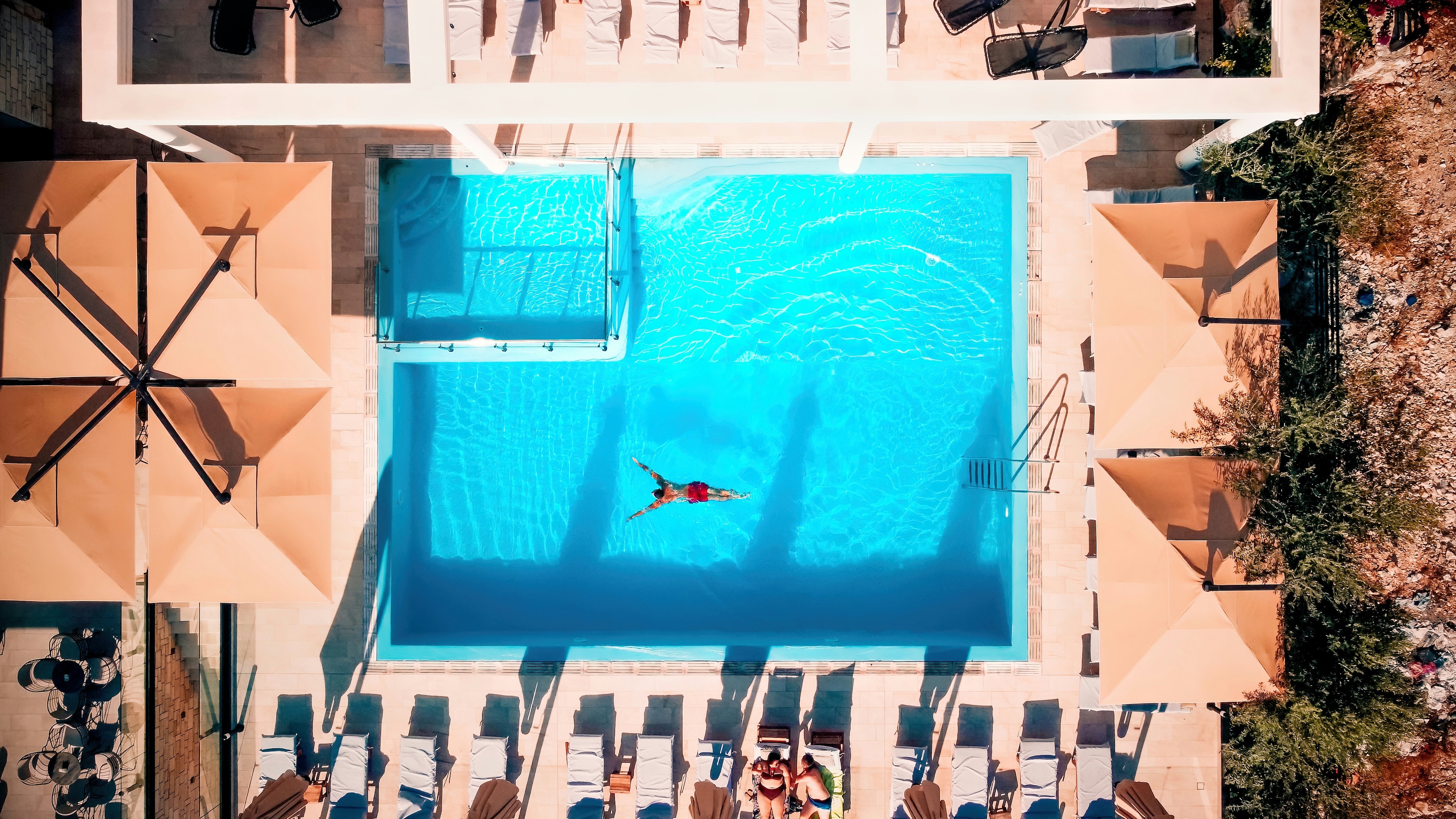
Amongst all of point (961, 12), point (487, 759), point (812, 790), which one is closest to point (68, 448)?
point (487, 759)

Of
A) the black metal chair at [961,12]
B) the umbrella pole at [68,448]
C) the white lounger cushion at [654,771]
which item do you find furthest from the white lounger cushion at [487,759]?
the black metal chair at [961,12]

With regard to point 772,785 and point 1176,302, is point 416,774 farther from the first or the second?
point 1176,302

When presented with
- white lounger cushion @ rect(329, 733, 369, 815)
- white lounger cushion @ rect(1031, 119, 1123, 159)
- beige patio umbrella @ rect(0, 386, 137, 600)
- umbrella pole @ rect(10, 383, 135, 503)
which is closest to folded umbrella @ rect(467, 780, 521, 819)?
white lounger cushion @ rect(329, 733, 369, 815)

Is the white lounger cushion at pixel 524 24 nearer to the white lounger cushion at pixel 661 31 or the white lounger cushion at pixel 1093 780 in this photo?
the white lounger cushion at pixel 661 31

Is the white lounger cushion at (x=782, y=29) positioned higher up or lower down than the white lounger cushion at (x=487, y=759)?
higher up

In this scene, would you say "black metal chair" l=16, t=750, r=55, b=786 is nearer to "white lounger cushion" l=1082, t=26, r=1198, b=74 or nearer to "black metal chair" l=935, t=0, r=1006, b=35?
"black metal chair" l=935, t=0, r=1006, b=35

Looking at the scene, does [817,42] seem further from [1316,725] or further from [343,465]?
[1316,725]

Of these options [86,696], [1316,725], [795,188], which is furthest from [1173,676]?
[86,696]
